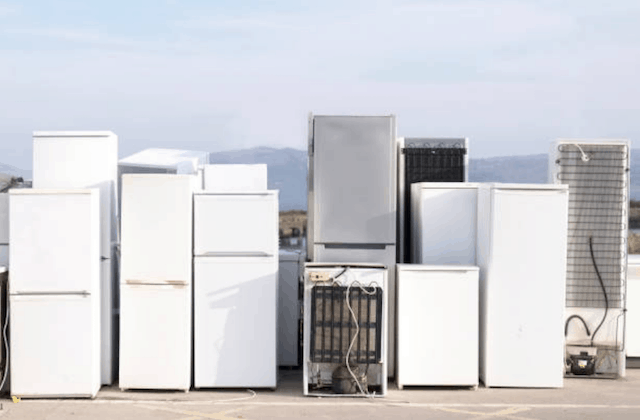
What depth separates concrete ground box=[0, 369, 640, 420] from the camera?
285 inches

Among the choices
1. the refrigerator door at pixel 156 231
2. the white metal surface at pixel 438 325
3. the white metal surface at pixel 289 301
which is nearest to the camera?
the refrigerator door at pixel 156 231

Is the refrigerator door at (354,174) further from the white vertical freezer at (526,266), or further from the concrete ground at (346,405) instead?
the concrete ground at (346,405)

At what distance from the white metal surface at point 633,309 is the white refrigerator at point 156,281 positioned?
4823 millimetres

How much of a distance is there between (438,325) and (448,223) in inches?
42.5

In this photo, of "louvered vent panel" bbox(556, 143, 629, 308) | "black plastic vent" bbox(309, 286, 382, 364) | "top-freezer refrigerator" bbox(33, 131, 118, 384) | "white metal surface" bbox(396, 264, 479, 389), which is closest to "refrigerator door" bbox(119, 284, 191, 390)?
"top-freezer refrigerator" bbox(33, 131, 118, 384)

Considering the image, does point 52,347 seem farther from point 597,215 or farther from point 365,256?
point 597,215

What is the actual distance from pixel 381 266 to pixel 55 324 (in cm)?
306

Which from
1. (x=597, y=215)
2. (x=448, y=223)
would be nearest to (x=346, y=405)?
(x=448, y=223)

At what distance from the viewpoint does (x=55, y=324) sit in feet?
25.6

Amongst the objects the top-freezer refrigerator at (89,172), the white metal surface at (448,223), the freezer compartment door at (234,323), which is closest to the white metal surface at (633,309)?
the white metal surface at (448,223)

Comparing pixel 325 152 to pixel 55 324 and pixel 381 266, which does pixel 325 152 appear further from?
pixel 55 324

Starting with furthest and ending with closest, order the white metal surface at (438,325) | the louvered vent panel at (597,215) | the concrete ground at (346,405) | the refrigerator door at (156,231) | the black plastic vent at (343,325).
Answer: the louvered vent panel at (597,215), the white metal surface at (438,325), the refrigerator door at (156,231), the black plastic vent at (343,325), the concrete ground at (346,405)

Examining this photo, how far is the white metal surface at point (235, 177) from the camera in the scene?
8719 mm

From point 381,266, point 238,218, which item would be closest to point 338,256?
point 381,266
